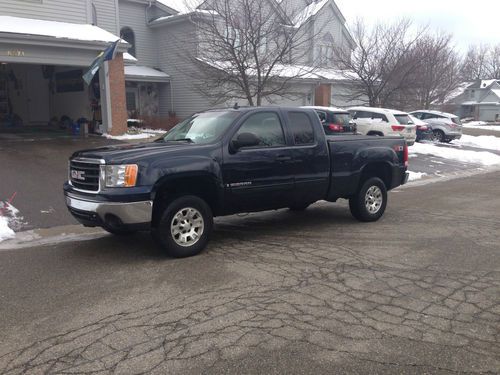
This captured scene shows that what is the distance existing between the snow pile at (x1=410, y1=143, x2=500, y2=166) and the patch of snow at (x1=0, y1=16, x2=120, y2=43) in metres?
13.2

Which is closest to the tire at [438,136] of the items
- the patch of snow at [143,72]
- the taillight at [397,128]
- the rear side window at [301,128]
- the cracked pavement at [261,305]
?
the taillight at [397,128]

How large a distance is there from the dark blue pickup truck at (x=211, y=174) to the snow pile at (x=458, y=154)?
1315 centimetres

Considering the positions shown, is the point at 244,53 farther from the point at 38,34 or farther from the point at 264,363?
the point at 264,363

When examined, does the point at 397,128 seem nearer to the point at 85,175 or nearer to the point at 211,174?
the point at 211,174

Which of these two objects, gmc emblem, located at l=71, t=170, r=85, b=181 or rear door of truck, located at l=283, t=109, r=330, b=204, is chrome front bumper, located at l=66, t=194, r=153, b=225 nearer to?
gmc emblem, located at l=71, t=170, r=85, b=181

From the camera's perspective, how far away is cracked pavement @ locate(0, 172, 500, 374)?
3539 mm

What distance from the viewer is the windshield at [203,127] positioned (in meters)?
6.48

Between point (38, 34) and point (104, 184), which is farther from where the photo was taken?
point (38, 34)

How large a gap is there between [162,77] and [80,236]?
19.3 meters

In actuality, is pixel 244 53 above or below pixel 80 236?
above

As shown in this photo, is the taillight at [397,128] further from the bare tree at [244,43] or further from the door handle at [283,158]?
the door handle at [283,158]

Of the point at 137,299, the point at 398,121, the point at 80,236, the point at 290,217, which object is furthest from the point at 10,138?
the point at 398,121

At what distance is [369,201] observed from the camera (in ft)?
26.9

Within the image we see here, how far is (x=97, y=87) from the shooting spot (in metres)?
18.4
